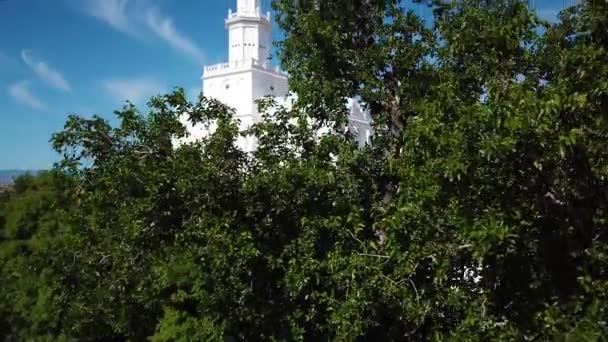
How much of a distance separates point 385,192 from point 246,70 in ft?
98.7

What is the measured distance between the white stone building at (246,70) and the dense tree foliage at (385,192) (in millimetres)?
24664

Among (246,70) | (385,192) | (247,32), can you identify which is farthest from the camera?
(247,32)

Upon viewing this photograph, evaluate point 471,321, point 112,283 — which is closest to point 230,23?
point 112,283

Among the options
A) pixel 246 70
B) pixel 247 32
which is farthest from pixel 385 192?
pixel 247 32

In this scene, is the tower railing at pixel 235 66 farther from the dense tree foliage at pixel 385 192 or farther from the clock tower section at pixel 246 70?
the dense tree foliage at pixel 385 192

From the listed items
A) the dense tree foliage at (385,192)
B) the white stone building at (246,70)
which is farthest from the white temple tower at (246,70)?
the dense tree foliage at (385,192)

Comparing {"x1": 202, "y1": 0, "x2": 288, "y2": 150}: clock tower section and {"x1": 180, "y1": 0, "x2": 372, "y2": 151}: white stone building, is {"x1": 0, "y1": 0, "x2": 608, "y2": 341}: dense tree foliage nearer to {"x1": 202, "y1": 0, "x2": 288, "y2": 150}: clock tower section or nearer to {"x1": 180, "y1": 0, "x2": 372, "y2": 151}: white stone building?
{"x1": 180, "y1": 0, "x2": 372, "y2": 151}: white stone building

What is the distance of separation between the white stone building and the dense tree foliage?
24.7 metres

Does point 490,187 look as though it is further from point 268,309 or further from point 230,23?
point 230,23

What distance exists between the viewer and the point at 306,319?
26.5 feet

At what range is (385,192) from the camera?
876cm

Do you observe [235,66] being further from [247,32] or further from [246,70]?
[247,32]

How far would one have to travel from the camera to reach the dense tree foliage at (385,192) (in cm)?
605

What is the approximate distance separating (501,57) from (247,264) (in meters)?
3.70
